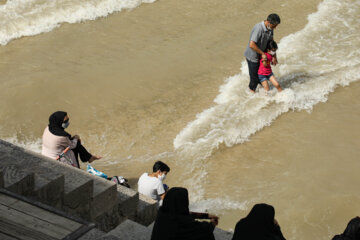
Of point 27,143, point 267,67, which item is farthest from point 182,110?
point 27,143

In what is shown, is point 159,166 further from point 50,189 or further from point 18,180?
point 18,180

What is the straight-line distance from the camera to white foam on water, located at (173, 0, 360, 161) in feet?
28.3

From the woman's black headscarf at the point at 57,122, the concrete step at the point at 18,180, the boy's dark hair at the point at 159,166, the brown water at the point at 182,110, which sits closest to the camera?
the concrete step at the point at 18,180

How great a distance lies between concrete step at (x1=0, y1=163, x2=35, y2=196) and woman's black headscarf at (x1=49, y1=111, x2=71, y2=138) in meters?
1.69

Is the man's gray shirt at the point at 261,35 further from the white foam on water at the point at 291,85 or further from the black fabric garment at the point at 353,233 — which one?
the black fabric garment at the point at 353,233

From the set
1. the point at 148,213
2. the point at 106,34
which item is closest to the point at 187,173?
the point at 148,213

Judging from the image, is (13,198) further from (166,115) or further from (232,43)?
(232,43)

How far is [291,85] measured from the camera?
407 inches

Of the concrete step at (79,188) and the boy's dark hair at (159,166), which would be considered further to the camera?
the boy's dark hair at (159,166)

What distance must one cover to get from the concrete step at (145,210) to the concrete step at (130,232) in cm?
62

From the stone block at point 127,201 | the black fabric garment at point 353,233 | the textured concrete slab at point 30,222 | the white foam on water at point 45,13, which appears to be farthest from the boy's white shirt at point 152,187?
the white foam on water at point 45,13

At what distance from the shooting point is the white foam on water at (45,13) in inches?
513

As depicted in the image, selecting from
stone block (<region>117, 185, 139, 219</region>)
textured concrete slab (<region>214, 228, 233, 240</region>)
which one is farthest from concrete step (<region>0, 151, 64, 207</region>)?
textured concrete slab (<region>214, 228, 233, 240</region>)

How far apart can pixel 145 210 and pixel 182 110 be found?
156 inches
